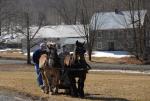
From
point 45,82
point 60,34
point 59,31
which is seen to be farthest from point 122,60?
point 45,82

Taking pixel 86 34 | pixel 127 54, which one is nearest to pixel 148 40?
pixel 127 54

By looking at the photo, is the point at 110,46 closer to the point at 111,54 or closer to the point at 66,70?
the point at 111,54

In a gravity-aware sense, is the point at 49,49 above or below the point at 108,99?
above

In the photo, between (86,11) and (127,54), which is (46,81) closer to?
(127,54)

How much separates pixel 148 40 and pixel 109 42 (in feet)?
43.4

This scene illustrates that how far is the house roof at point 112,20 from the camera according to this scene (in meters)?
93.7

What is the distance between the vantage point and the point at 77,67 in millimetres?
15281

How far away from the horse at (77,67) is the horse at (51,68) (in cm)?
42

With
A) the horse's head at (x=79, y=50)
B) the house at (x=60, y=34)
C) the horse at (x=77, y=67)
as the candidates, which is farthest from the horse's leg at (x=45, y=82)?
the house at (x=60, y=34)

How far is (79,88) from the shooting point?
617 inches

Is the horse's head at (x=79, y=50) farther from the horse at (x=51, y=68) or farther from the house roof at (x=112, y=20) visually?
the house roof at (x=112, y=20)

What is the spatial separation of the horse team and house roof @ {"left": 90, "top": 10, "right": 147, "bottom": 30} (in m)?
75.6

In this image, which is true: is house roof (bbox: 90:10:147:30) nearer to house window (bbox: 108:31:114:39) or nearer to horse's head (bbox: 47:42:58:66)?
house window (bbox: 108:31:114:39)

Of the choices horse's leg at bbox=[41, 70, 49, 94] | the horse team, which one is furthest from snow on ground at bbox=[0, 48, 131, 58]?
the horse team
